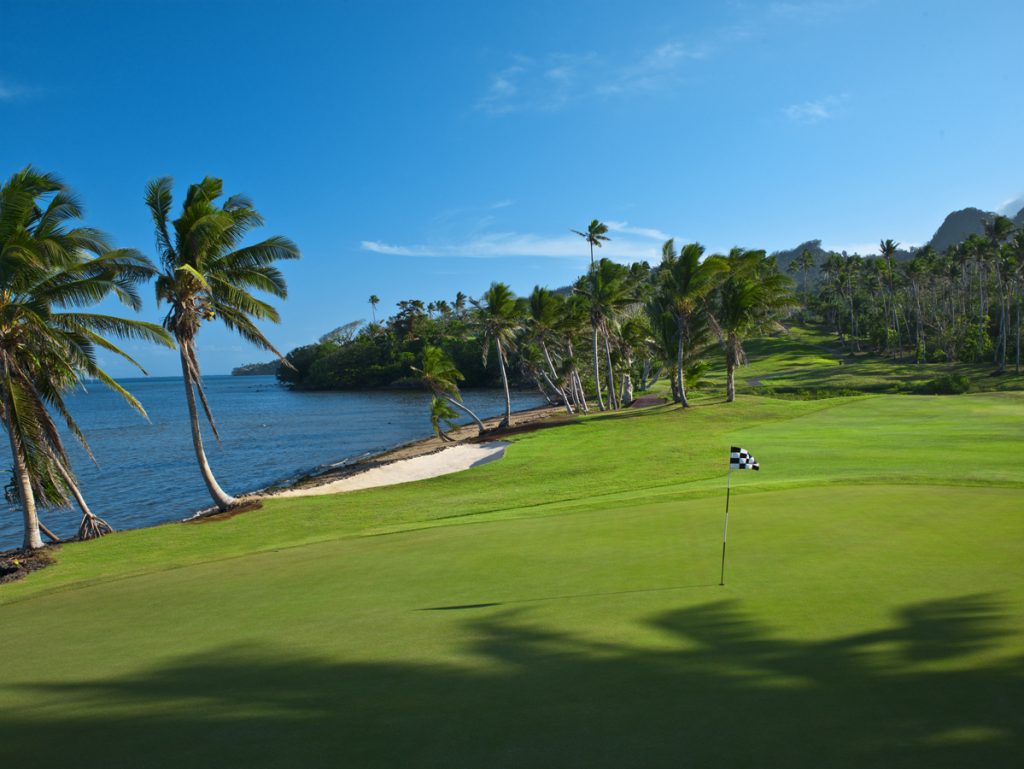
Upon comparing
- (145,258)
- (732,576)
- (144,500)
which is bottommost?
(144,500)

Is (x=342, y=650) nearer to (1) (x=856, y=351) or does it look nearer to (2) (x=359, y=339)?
(1) (x=856, y=351)

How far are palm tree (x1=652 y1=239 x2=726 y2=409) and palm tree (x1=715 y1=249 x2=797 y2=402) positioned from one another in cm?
114

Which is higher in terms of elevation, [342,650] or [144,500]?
[342,650]

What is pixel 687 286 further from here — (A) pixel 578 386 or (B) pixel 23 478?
(B) pixel 23 478

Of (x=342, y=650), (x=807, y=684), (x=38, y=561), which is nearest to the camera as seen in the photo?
(x=807, y=684)

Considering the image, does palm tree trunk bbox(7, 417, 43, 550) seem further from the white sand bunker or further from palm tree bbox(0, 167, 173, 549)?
the white sand bunker

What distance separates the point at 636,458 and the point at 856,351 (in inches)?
3498

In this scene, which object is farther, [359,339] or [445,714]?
[359,339]

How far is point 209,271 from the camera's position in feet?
73.3

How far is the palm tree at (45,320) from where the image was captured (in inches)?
639

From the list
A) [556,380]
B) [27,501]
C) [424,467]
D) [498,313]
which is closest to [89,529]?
[27,501]

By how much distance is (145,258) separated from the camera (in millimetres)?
20109

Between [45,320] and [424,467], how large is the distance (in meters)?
18.5

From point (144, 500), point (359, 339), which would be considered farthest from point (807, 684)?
point (359, 339)
